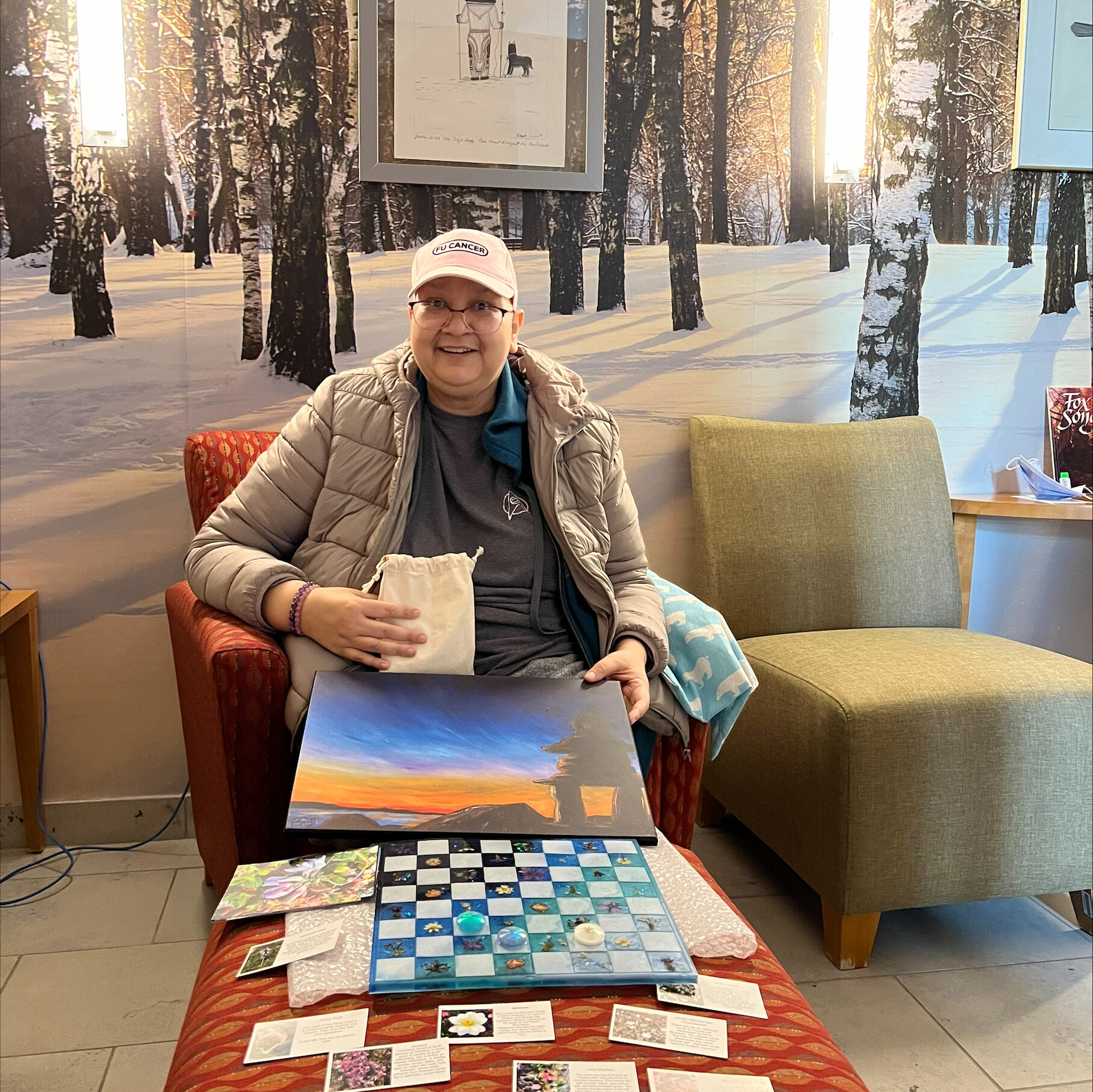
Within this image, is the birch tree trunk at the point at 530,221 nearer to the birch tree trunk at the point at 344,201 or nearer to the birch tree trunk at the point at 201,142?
the birch tree trunk at the point at 344,201

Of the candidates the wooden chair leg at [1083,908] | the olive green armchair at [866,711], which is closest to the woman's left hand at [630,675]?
the olive green armchair at [866,711]

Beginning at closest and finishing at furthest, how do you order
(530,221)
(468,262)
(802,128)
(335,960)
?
(335,960)
(468,262)
(530,221)
(802,128)

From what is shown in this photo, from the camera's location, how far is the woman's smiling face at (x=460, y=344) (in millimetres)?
1557

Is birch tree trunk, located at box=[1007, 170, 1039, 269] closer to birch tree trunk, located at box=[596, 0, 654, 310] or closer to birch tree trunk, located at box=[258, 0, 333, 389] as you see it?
birch tree trunk, located at box=[596, 0, 654, 310]

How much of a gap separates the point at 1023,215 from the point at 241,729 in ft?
7.35

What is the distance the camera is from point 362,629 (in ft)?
4.72

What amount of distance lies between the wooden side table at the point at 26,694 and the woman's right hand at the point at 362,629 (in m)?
0.94

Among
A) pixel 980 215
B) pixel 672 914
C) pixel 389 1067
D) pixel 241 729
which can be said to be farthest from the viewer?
pixel 980 215

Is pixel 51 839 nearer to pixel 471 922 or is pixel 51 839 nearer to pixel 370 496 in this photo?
pixel 370 496

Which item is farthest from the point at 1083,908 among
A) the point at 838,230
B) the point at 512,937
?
the point at 838,230

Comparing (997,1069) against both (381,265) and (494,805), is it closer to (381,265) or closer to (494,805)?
(494,805)

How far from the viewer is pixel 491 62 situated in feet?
7.19

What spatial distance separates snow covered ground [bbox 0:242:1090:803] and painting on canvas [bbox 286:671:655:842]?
103 centimetres

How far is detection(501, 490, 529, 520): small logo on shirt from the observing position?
165 centimetres
